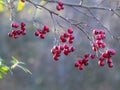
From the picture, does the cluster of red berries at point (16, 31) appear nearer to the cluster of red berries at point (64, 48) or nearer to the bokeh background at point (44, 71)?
the cluster of red berries at point (64, 48)

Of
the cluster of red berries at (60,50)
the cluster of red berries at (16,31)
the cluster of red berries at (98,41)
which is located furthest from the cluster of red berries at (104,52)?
the cluster of red berries at (16,31)

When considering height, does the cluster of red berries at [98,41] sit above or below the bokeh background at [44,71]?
below

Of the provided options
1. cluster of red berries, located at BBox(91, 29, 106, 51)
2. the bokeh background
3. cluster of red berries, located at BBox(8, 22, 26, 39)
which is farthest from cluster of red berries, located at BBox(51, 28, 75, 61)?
the bokeh background

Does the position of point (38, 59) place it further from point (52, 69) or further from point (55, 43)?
point (55, 43)

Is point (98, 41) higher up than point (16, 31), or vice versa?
point (16, 31)

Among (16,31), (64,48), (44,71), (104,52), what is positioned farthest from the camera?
(44,71)

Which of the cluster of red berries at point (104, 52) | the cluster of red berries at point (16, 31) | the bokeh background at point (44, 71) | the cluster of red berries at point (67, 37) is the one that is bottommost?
the cluster of red berries at point (104, 52)

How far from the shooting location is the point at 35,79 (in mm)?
11094

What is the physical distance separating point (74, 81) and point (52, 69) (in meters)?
0.61

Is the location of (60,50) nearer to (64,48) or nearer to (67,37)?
(64,48)

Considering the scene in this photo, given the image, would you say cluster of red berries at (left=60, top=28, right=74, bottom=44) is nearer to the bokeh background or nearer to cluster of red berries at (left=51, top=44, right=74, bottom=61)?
cluster of red berries at (left=51, top=44, right=74, bottom=61)

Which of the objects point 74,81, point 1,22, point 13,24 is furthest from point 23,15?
point 13,24

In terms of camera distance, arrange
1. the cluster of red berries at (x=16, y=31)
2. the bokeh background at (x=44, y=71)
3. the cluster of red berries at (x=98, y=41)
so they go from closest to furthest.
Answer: the cluster of red berries at (x=98, y=41) < the cluster of red berries at (x=16, y=31) < the bokeh background at (x=44, y=71)

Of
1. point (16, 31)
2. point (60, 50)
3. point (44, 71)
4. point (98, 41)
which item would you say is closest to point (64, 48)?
point (60, 50)
